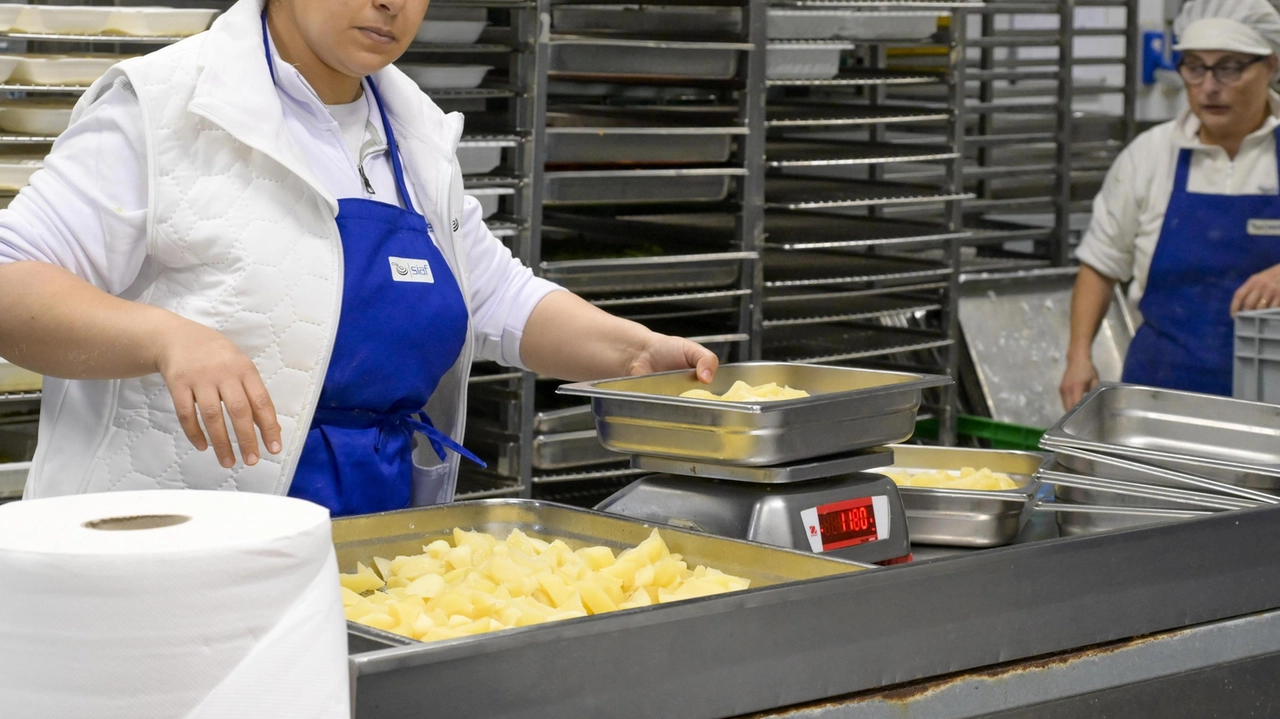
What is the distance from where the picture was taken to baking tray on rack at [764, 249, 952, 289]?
4.16 m

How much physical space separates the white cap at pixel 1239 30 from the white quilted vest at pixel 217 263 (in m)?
2.88

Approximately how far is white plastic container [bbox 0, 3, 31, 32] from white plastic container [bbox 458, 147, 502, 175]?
3.39 feet

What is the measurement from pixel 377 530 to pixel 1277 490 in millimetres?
1301

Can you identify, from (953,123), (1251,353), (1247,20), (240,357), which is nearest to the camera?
(240,357)

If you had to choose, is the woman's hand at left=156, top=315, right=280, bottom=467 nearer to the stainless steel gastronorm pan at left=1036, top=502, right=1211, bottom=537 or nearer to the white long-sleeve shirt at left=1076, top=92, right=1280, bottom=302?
the stainless steel gastronorm pan at left=1036, top=502, right=1211, bottom=537

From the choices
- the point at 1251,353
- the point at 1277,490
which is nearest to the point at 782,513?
the point at 1277,490

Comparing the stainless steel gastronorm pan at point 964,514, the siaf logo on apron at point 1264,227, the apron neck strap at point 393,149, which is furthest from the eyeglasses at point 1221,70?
the apron neck strap at point 393,149

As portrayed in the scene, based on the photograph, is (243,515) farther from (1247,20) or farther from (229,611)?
(1247,20)

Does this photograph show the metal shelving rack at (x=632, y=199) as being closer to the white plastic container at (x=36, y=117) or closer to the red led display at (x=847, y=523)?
the white plastic container at (x=36, y=117)

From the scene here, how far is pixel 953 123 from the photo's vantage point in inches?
173

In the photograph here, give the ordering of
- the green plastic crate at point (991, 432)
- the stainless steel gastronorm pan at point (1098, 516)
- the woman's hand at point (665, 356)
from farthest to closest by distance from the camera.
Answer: the green plastic crate at point (991, 432), the woman's hand at point (665, 356), the stainless steel gastronorm pan at point (1098, 516)

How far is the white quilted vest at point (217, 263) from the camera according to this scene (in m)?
1.74

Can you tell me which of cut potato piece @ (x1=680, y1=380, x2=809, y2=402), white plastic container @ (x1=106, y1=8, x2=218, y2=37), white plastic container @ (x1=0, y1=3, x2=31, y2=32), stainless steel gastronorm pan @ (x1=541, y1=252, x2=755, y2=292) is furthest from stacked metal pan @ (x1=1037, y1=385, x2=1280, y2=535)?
white plastic container @ (x1=0, y1=3, x2=31, y2=32)

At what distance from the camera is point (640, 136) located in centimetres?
366
